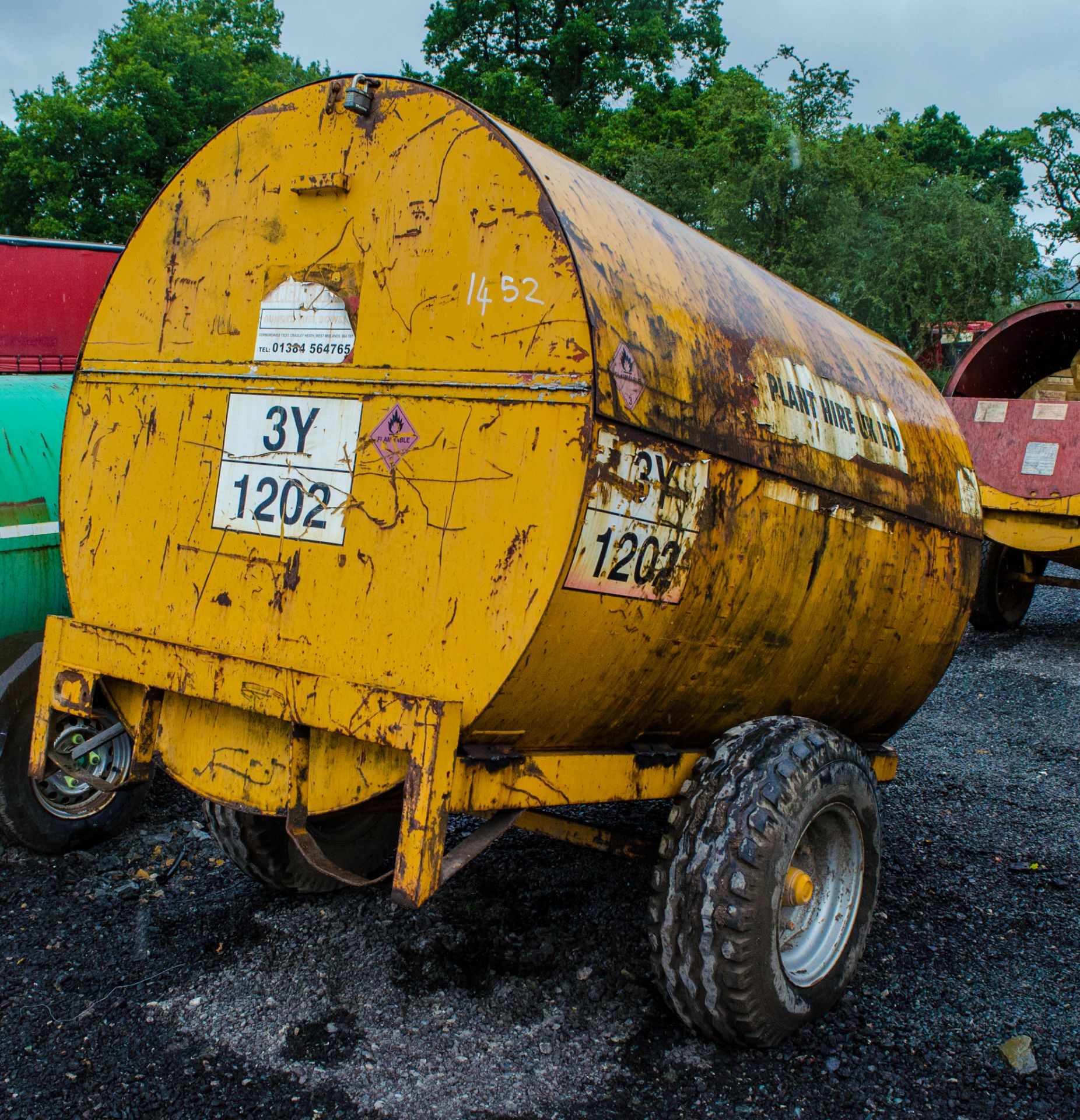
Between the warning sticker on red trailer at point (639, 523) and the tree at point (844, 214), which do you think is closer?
the warning sticker on red trailer at point (639, 523)

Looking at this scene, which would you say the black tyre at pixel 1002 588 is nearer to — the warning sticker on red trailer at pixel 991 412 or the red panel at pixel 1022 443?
the red panel at pixel 1022 443

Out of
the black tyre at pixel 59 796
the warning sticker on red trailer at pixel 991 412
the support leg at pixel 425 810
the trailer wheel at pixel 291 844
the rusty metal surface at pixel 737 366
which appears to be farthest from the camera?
the warning sticker on red trailer at pixel 991 412

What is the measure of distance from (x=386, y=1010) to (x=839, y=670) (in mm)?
2001

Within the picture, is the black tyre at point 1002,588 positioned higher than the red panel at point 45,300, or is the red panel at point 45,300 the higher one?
the red panel at point 45,300

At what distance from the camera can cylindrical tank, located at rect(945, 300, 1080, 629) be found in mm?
8344

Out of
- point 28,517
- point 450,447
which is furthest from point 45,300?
point 450,447

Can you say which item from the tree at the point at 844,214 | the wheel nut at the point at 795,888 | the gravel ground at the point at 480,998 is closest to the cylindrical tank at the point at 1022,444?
the gravel ground at the point at 480,998

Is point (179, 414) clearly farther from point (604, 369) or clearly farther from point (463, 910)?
point (463, 910)

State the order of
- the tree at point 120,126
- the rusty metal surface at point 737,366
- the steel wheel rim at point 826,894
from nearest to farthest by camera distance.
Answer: the rusty metal surface at point 737,366
the steel wheel rim at point 826,894
the tree at point 120,126

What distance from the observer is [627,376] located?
255cm

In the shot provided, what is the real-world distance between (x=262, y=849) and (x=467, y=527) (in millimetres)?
1789

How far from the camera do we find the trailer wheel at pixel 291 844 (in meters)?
3.60

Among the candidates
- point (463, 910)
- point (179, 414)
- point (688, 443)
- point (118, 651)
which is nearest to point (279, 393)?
point (179, 414)

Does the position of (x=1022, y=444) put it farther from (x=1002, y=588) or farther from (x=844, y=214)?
(x=844, y=214)
